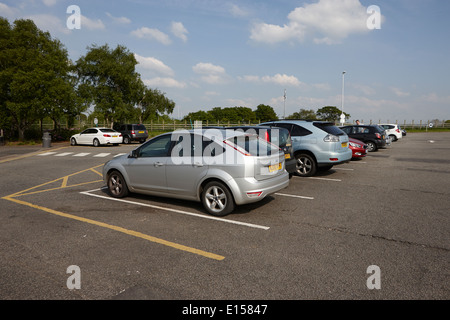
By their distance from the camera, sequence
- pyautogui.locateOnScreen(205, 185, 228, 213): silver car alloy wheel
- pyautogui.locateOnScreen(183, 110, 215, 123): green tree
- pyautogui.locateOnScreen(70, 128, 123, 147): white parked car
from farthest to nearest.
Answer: pyautogui.locateOnScreen(183, 110, 215, 123): green tree, pyautogui.locateOnScreen(70, 128, 123, 147): white parked car, pyautogui.locateOnScreen(205, 185, 228, 213): silver car alloy wheel

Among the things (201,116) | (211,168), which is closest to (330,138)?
(211,168)

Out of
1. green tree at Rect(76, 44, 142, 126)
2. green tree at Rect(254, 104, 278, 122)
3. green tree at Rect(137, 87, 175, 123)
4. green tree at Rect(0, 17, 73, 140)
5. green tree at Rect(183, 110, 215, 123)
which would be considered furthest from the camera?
green tree at Rect(254, 104, 278, 122)

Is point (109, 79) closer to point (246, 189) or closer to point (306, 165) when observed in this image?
point (306, 165)

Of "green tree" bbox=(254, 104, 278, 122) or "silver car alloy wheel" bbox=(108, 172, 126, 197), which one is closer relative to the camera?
"silver car alloy wheel" bbox=(108, 172, 126, 197)

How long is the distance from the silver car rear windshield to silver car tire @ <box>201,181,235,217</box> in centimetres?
75

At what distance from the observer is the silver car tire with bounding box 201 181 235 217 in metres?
5.54

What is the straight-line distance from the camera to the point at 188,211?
6102 mm

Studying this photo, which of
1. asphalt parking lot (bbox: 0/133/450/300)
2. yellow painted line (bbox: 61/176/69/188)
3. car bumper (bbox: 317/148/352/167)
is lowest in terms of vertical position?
asphalt parking lot (bbox: 0/133/450/300)

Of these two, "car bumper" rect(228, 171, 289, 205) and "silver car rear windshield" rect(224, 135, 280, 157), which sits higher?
"silver car rear windshield" rect(224, 135, 280, 157)

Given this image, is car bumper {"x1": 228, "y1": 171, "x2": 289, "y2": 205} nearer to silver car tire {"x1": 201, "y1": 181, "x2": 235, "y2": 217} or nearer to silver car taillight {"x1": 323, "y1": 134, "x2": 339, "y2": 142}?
silver car tire {"x1": 201, "y1": 181, "x2": 235, "y2": 217}

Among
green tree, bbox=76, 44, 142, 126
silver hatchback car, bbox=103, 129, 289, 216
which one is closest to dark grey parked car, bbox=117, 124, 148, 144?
green tree, bbox=76, 44, 142, 126

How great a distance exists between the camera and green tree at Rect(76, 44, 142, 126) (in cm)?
3809

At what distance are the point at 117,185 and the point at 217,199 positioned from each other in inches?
113
